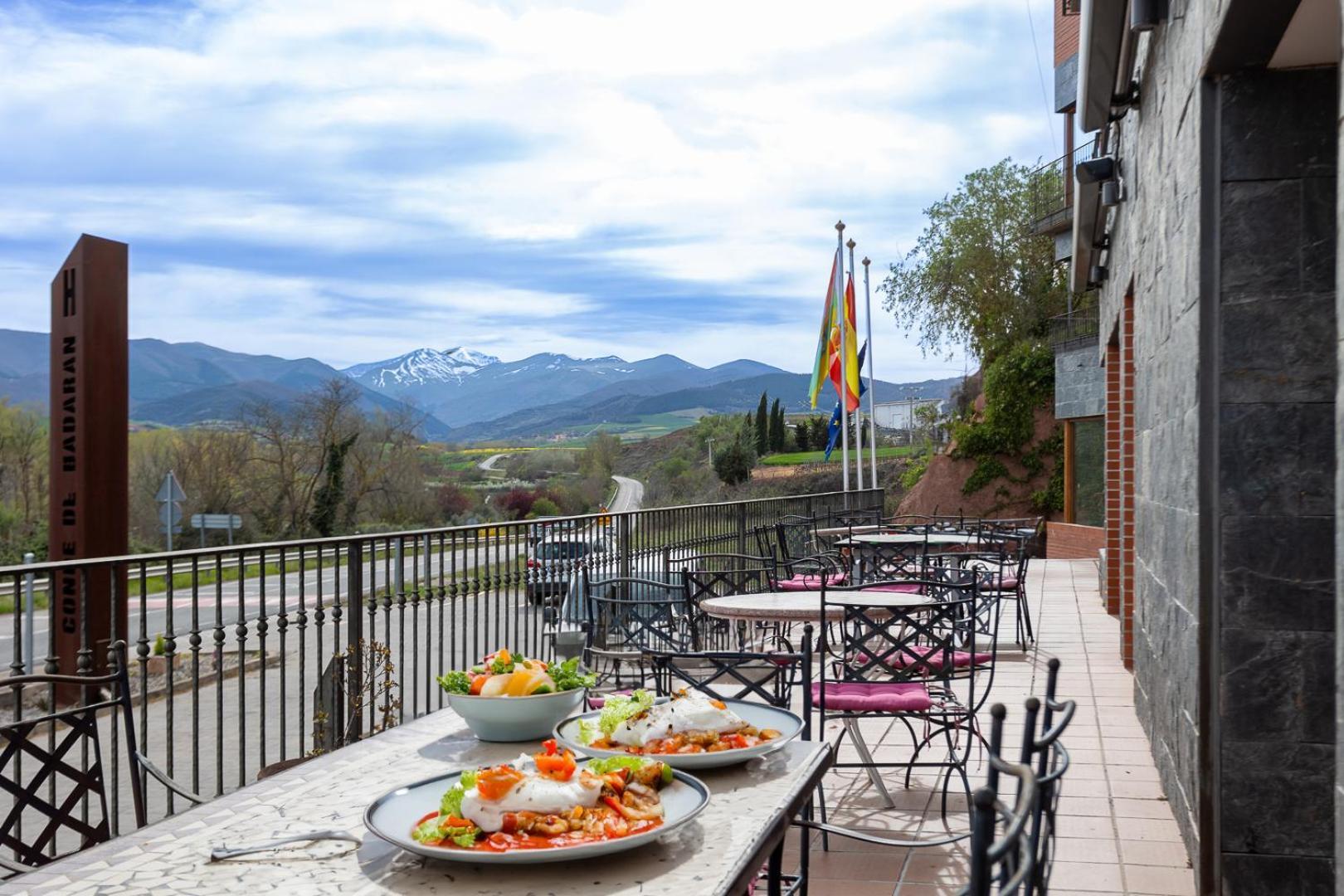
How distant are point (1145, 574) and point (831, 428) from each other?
1423cm

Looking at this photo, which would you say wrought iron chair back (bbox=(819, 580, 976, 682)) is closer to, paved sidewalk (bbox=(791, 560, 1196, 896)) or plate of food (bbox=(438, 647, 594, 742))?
paved sidewalk (bbox=(791, 560, 1196, 896))

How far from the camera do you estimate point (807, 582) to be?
26.6 ft

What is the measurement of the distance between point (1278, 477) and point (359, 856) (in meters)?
2.61

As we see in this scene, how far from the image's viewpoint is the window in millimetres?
16750

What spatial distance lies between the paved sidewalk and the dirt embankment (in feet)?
55.7

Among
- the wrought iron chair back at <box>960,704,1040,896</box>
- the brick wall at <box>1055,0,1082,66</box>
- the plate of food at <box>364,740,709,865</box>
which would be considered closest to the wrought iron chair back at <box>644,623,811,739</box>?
the plate of food at <box>364,740,709,865</box>

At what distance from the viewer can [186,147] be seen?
434ft

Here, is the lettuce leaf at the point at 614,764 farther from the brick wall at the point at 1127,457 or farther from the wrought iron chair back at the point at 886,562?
the brick wall at the point at 1127,457

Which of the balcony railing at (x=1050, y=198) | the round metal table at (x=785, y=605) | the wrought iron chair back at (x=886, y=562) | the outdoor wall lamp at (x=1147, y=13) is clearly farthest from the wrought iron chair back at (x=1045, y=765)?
the balcony railing at (x=1050, y=198)

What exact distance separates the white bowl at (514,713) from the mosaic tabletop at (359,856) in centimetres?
21

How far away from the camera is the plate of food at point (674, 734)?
2.07 meters

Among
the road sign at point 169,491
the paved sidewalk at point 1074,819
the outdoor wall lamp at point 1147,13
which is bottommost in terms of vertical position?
the paved sidewalk at point 1074,819

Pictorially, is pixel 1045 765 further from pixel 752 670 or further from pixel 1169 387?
pixel 1169 387

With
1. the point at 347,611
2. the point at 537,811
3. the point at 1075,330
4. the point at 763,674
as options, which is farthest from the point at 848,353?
the point at 537,811
